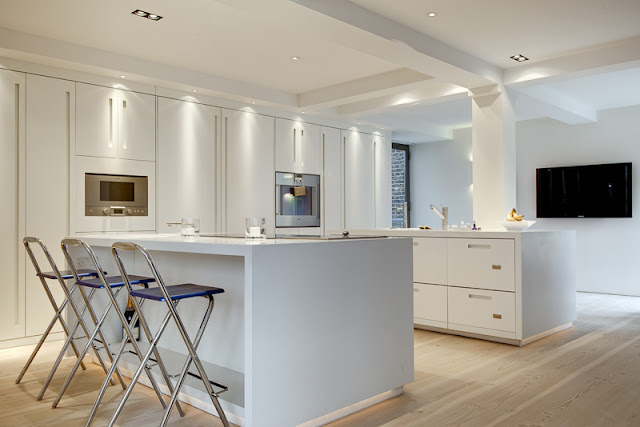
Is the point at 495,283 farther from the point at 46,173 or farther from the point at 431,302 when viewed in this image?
the point at 46,173

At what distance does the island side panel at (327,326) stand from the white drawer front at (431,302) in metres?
1.57

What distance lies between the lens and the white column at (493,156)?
484 centimetres

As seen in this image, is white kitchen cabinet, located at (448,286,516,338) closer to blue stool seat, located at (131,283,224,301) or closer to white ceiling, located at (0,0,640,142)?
white ceiling, located at (0,0,640,142)

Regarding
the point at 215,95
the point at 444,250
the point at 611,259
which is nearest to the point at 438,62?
the point at 444,250

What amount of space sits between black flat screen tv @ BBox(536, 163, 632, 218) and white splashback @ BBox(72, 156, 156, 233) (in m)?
5.32

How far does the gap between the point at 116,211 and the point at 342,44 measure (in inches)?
96.1

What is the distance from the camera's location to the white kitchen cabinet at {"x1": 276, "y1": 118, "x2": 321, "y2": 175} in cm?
597

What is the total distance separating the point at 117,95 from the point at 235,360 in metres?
2.92

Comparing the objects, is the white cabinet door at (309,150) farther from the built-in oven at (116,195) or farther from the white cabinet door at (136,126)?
the built-in oven at (116,195)

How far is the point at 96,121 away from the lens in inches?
175

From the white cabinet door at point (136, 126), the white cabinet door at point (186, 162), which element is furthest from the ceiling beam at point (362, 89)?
the white cabinet door at point (136, 126)

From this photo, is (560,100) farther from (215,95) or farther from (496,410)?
(496,410)

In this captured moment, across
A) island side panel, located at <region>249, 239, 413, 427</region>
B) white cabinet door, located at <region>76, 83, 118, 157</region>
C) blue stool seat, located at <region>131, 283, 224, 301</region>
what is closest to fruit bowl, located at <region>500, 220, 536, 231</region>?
island side panel, located at <region>249, 239, 413, 427</region>

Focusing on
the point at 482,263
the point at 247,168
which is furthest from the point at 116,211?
the point at 482,263
